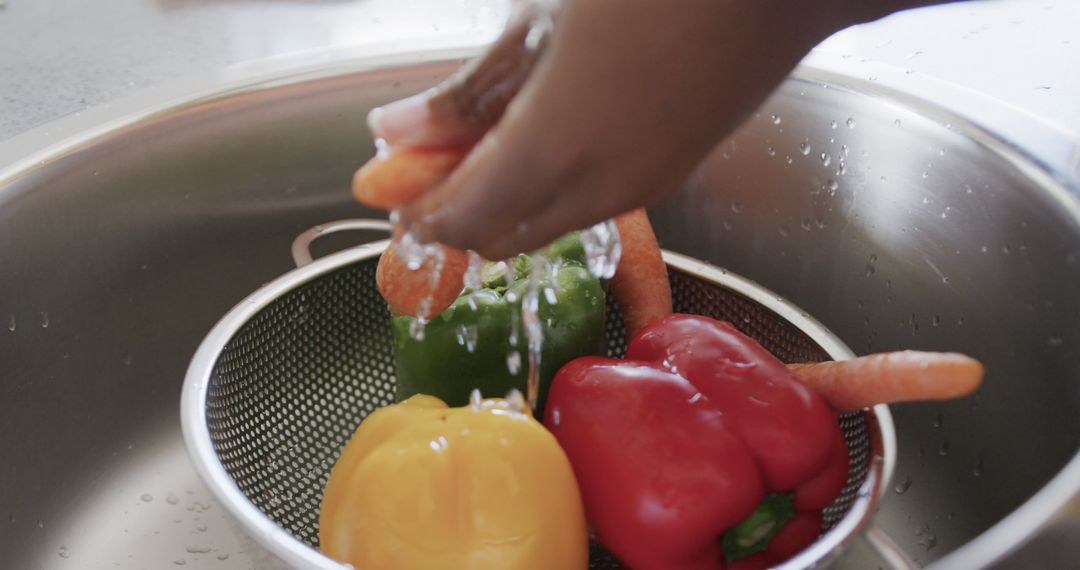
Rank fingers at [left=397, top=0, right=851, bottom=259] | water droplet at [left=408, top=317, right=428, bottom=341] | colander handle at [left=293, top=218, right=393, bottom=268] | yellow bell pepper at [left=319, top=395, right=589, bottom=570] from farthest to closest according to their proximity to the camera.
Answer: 1. colander handle at [left=293, top=218, right=393, bottom=268]
2. water droplet at [left=408, top=317, right=428, bottom=341]
3. yellow bell pepper at [left=319, top=395, right=589, bottom=570]
4. fingers at [left=397, top=0, right=851, bottom=259]

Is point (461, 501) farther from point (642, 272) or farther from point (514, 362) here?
point (642, 272)

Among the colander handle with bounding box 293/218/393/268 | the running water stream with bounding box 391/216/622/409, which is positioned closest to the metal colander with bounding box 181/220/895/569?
the colander handle with bounding box 293/218/393/268

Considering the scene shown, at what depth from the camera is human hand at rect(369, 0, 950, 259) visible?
33 centimetres

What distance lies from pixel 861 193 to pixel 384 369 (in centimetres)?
40

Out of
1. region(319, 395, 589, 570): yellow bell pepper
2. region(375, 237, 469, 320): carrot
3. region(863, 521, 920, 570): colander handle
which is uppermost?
region(375, 237, 469, 320): carrot

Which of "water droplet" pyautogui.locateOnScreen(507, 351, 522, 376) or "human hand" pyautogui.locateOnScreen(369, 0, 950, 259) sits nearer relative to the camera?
"human hand" pyautogui.locateOnScreen(369, 0, 950, 259)

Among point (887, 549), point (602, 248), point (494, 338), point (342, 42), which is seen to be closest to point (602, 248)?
point (602, 248)

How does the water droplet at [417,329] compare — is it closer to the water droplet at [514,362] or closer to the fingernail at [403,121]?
the water droplet at [514,362]

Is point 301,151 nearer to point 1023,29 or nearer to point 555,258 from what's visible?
point 555,258

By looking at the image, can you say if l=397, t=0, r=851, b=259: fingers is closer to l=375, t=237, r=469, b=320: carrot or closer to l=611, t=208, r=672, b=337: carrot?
l=375, t=237, r=469, b=320: carrot

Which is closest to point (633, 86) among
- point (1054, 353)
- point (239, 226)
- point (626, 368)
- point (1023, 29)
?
point (626, 368)

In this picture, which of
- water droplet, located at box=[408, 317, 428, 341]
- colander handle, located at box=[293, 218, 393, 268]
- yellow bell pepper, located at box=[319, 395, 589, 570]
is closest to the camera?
yellow bell pepper, located at box=[319, 395, 589, 570]

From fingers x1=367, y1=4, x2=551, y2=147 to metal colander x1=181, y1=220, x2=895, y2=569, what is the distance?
247 mm

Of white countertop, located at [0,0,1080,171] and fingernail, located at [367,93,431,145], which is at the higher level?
fingernail, located at [367,93,431,145]
